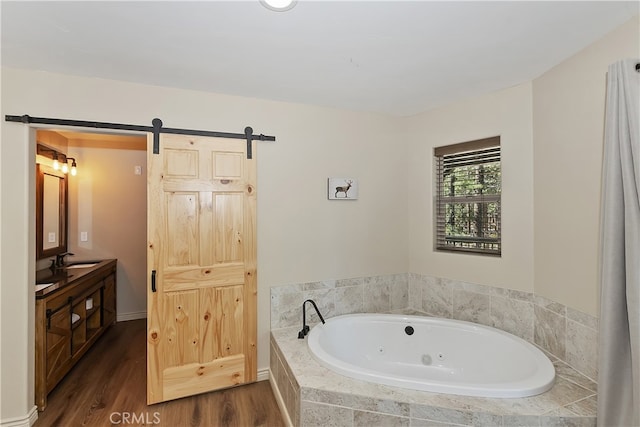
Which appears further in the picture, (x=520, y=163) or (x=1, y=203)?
(x=520, y=163)

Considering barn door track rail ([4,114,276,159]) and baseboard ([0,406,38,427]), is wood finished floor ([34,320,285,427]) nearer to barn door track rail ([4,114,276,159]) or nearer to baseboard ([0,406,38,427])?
baseboard ([0,406,38,427])

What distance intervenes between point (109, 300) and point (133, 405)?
6.34 feet

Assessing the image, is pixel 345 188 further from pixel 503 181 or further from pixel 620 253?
pixel 620 253

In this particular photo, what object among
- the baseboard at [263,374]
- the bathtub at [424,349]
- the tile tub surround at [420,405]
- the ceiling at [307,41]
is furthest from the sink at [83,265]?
the tile tub surround at [420,405]

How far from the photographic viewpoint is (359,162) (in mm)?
2951

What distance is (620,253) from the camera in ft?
4.82

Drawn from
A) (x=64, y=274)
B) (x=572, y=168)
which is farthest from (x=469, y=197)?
(x=64, y=274)

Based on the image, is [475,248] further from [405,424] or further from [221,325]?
[221,325]

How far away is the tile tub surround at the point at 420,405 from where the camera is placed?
1.52 m

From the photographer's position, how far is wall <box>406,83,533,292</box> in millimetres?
2322

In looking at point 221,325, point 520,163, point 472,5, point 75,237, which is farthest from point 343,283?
point 75,237

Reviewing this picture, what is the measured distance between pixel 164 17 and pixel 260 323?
7.29 feet

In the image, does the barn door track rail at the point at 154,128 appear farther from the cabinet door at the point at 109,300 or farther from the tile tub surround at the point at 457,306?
the cabinet door at the point at 109,300

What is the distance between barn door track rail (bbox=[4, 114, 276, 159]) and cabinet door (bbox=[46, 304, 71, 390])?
1.48 m
